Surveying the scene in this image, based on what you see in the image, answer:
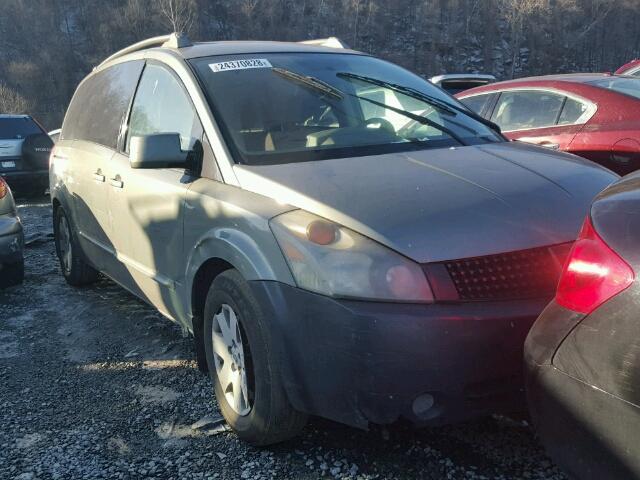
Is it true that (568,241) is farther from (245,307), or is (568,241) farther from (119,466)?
(119,466)

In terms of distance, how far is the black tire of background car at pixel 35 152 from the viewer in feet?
40.8

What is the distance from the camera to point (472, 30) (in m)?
76.6

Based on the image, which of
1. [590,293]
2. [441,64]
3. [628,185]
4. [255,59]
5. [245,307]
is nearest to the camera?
[590,293]

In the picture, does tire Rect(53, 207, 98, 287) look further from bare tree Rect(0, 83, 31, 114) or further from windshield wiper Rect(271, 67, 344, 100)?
bare tree Rect(0, 83, 31, 114)

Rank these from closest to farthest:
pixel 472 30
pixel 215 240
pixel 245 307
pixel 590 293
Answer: pixel 590 293, pixel 245 307, pixel 215 240, pixel 472 30

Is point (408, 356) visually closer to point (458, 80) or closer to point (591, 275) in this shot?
point (591, 275)

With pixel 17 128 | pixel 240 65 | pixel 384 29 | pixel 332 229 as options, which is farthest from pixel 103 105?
pixel 384 29

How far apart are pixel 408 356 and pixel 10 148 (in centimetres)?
1207

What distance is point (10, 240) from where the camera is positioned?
5.24 metres

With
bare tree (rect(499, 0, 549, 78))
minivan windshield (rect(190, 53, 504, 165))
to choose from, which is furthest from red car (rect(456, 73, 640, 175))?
bare tree (rect(499, 0, 549, 78))

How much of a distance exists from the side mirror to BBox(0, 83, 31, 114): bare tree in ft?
162

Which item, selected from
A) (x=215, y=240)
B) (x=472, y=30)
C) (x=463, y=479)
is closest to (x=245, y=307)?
(x=215, y=240)

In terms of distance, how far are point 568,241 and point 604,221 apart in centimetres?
61

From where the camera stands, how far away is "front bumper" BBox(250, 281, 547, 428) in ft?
7.49
